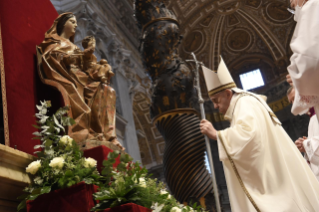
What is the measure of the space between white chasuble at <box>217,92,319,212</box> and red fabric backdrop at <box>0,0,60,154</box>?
1323mm

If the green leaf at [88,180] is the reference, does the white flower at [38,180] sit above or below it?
above

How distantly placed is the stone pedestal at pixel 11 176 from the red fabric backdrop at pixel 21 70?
34cm

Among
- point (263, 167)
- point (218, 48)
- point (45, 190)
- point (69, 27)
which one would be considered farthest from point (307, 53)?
point (218, 48)

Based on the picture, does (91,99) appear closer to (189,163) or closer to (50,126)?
(50,126)

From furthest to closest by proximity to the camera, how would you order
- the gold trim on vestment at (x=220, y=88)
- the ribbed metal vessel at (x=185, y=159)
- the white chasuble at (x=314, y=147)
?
the ribbed metal vessel at (x=185, y=159) < the gold trim on vestment at (x=220, y=88) < the white chasuble at (x=314, y=147)

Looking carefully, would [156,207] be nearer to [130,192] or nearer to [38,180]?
[130,192]

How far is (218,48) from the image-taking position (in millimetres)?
17516

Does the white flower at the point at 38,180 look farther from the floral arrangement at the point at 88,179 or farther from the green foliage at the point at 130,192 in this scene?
the green foliage at the point at 130,192

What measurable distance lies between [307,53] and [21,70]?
1.88 metres

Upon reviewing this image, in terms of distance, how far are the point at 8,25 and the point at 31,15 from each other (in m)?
0.44

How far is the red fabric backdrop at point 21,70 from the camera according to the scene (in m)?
2.38

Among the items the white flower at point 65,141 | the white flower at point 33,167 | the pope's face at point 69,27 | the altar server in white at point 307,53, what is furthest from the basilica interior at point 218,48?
the altar server in white at point 307,53

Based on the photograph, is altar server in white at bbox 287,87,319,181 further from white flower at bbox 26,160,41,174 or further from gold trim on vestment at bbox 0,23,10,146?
gold trim on vestment at bbox 0,23,10,146

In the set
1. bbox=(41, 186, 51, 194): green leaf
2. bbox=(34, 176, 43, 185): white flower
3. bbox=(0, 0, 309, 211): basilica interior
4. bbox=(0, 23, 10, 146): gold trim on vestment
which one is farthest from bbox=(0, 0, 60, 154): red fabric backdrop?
bbox=(0, 0, 309, 211): basilica interior
